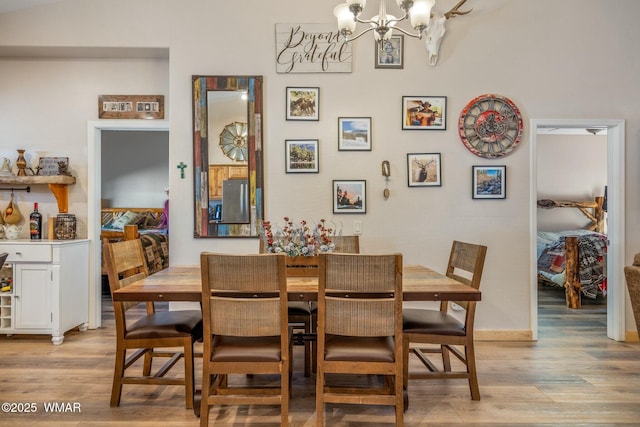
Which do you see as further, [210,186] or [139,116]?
[139,116]

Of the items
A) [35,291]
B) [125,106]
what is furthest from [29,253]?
[125,106]

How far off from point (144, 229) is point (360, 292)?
5470 millimetres

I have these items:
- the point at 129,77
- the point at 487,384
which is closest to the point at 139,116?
the point at 129,77

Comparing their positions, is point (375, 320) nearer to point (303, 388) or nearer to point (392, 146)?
point (303, 388)

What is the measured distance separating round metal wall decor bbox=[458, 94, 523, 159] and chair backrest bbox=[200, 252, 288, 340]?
8.10 feet

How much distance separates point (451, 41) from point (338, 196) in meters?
1.76

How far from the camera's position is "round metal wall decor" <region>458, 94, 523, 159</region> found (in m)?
3.43

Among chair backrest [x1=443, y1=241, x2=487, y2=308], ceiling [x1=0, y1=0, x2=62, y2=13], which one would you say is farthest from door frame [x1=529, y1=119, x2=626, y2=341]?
ceiling [x1=0, y1=0, x2=62, y2=13]

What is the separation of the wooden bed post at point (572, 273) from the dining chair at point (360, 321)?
3.52m

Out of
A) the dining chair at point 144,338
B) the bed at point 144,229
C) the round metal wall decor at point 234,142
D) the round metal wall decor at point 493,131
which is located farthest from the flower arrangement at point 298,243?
the bed at point 144,229

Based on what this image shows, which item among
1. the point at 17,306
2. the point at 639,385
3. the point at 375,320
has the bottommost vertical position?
the point at 639,385

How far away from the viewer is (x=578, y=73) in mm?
3453

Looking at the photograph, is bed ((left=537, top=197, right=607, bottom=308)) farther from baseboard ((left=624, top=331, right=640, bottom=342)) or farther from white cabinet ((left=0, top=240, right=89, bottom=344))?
white cabinet ((left=0, top=240, right=89, bottom=344))

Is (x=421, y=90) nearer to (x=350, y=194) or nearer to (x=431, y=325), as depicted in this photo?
(x=350, y=194)
